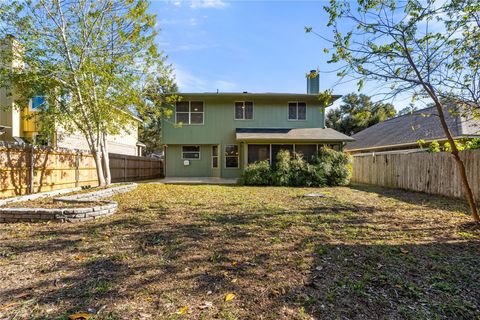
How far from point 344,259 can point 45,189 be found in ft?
32.2

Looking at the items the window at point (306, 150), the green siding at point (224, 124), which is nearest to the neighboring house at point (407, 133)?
the window at point (306, 150)

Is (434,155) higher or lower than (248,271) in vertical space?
higher

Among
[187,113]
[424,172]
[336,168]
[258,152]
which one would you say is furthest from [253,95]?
[424,172]

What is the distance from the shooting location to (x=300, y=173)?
13516mm

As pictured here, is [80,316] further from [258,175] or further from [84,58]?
[258,175]

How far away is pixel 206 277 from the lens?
10.3 ft

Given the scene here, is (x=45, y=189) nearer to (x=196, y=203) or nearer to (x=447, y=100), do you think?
(x=196, y=203)

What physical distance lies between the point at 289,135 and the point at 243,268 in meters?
12.5

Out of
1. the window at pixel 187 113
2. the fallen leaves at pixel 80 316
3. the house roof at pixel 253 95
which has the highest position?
the house roof at pixel 253 95

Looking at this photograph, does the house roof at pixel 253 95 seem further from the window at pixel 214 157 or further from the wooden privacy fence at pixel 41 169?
the wooden privacy fence at pixel 41 169

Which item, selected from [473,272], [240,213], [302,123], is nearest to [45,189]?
[240,213]

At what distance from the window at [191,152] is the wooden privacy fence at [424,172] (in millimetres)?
9993

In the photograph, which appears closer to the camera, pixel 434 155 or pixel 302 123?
pixel 434 155

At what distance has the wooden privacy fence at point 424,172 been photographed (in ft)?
28.3
